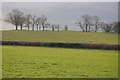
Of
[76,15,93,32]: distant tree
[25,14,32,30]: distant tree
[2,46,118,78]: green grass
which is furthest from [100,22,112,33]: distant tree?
[2,46,118,78]: green grass

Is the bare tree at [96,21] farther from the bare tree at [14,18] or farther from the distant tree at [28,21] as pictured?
the bare tree at [14,18]

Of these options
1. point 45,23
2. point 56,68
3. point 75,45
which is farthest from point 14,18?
point 56,68

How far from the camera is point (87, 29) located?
398 feet

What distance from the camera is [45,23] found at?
127 m

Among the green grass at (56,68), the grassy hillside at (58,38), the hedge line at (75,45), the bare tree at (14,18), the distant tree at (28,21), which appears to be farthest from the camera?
the distant tree at (28,21)

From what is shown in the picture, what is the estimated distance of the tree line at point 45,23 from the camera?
4391 inches

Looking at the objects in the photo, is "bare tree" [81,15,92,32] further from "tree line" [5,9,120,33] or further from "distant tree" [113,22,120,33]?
"distant tree" [113,22,120,33]

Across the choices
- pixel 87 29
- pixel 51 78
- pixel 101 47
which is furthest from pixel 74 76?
pixel 87 29

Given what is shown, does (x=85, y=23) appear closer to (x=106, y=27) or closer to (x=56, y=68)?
(x=106, y=27)

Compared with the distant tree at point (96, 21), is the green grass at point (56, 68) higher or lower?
lower

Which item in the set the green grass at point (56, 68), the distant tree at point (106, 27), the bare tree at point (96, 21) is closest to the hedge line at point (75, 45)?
the green grass at point (56, 68)

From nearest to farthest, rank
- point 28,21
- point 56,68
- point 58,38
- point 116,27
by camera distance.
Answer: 1. point 56,68
2. point 58,38
3. point 116,27
4. point 28,21

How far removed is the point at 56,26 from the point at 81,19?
15.1 meters

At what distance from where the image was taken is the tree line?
112m
